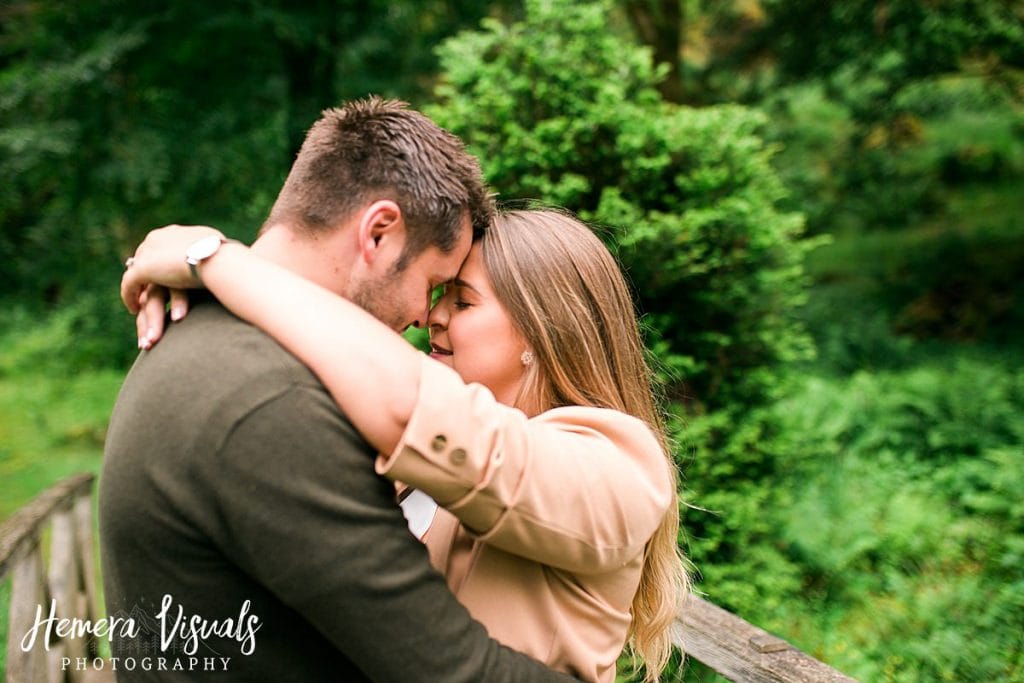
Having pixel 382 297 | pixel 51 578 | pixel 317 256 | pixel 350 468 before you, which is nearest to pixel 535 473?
pixel 350 468

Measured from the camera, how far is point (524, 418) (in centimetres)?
172

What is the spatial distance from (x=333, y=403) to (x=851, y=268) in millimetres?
12478

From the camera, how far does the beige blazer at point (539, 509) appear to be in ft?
5.14

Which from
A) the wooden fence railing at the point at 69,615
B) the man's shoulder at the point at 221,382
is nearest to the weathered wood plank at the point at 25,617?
the wooden fence railing at the point at 69,615

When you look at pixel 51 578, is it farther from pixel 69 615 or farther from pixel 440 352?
pixel 440 352

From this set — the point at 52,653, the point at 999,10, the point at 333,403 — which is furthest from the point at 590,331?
the point at 999,10

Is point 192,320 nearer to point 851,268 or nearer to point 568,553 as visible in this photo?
point 568,553

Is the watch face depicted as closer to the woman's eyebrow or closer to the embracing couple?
the embracing couple

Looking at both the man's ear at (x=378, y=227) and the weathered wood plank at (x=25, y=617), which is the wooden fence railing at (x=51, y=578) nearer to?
the weathered wood plank at (x=25, y=617)

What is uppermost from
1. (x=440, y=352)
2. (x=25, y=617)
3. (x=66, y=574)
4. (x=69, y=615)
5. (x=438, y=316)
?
(x=438, y=316)

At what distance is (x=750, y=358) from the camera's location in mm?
4242

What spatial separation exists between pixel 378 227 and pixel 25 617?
2333mm

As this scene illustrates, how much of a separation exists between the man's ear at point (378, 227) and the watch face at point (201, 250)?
1.03 ft

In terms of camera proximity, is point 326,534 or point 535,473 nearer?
point 326,534
